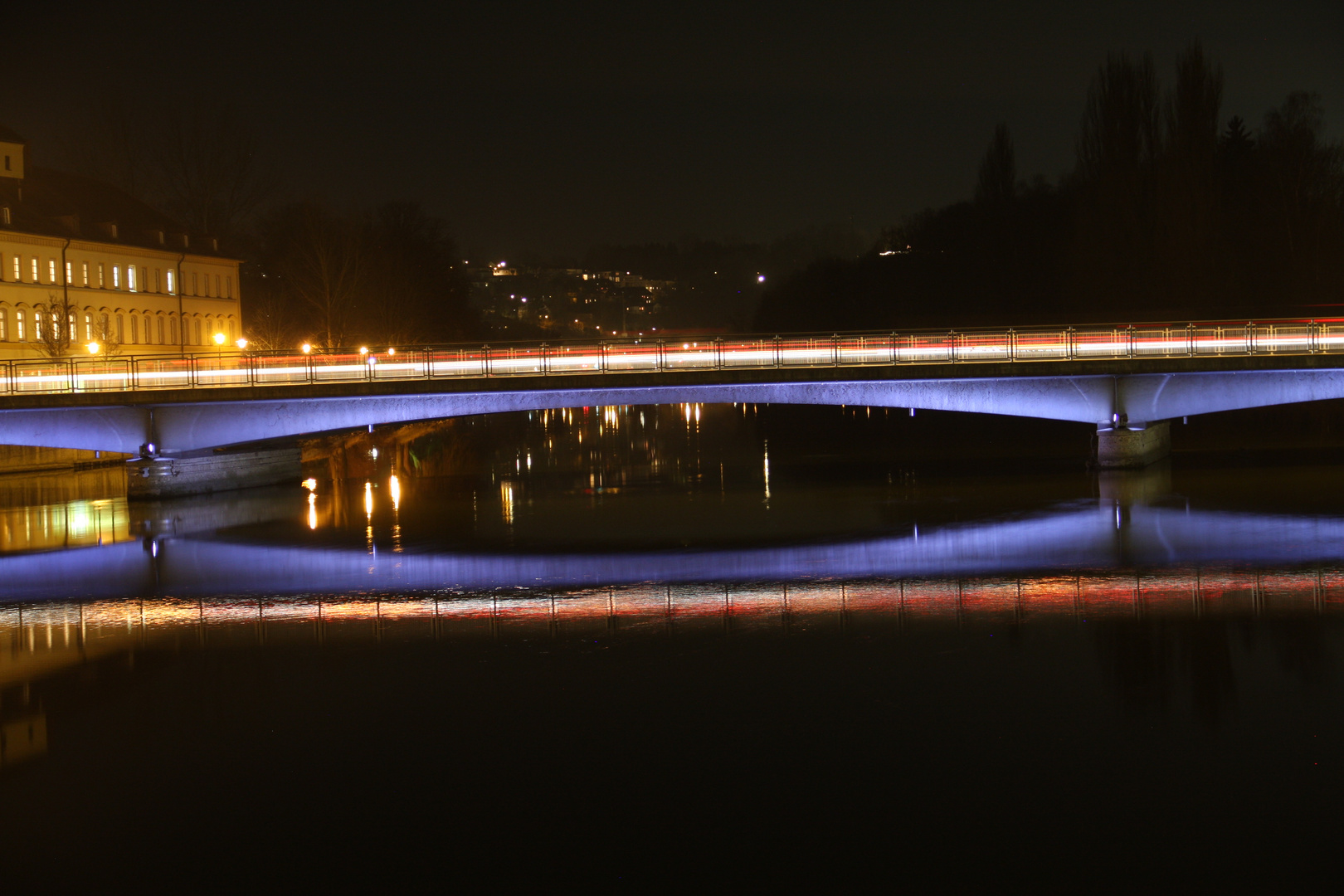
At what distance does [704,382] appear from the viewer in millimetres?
39656

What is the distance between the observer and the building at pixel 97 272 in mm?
65688

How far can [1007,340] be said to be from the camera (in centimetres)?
4034

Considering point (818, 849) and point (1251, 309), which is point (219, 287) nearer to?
point (1251, 309)

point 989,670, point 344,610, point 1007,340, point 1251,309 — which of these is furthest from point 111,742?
point 1251,309

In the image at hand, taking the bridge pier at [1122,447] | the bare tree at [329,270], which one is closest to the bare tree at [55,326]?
the bare tree at [329,270]

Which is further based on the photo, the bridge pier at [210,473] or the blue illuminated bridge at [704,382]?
the bridge pier at [210,473]

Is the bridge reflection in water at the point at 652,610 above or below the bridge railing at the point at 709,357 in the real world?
below

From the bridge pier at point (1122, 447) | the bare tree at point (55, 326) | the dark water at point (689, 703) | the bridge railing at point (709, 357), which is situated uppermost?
the bare tree at point (55, 326)

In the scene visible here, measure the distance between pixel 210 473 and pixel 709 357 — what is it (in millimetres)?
18777

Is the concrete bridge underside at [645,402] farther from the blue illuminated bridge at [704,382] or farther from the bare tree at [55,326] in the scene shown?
the bare tree at [55,326]

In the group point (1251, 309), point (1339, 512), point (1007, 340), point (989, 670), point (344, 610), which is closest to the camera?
point (989, 670)

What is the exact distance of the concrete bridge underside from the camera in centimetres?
4072

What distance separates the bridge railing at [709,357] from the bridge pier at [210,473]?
9.44 feet

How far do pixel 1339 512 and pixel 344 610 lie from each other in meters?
24.9
